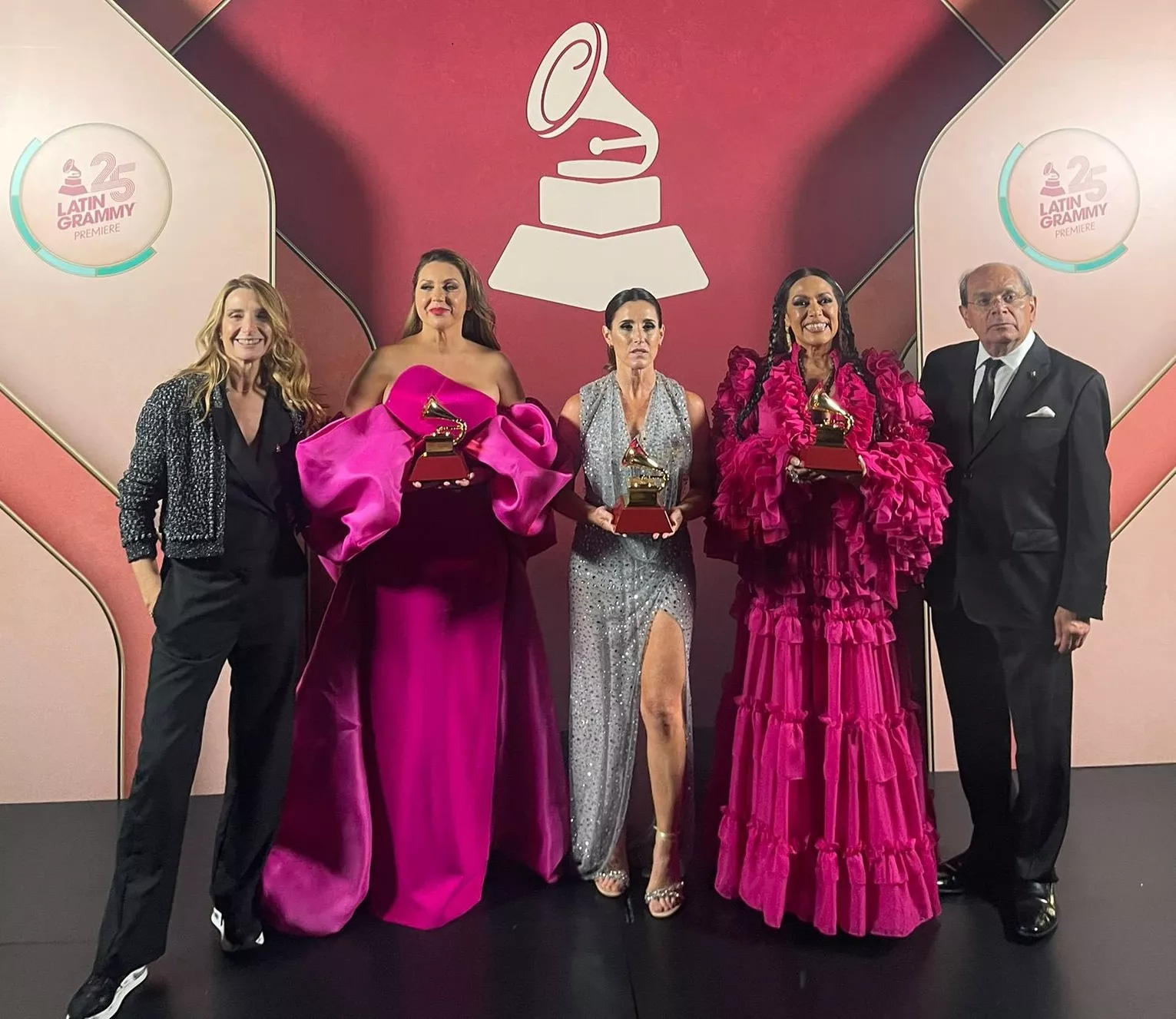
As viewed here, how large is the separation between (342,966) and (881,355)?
8.52ft

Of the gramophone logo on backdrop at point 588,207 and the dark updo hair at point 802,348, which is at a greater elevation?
the gramophone logo on backdrop at point 588,207

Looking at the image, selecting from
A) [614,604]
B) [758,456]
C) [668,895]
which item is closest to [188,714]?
[614,604]

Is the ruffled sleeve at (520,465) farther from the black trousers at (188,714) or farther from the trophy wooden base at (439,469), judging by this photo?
the black trousers at (188,714)

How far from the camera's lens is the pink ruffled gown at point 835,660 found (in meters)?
A: 2.47

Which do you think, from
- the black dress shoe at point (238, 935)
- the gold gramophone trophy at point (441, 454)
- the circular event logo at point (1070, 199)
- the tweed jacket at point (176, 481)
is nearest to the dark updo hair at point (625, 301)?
the gold gramophone trophy at point (441, 454)

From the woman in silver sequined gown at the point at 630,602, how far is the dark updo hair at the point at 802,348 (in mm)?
249

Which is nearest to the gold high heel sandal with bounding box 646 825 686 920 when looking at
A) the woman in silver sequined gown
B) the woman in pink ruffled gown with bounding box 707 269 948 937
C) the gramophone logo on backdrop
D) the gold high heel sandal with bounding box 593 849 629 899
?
the woman in silver sequined gown

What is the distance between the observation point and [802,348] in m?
2.64

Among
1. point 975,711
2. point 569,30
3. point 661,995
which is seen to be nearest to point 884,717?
point 975,711

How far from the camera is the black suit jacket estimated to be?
270 centimetres

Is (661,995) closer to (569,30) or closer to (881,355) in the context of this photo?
(881,355)

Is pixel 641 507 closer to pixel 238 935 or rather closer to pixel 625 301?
pixel 625 301

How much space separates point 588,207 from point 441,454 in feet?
5.87

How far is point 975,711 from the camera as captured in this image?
9.62 feet
